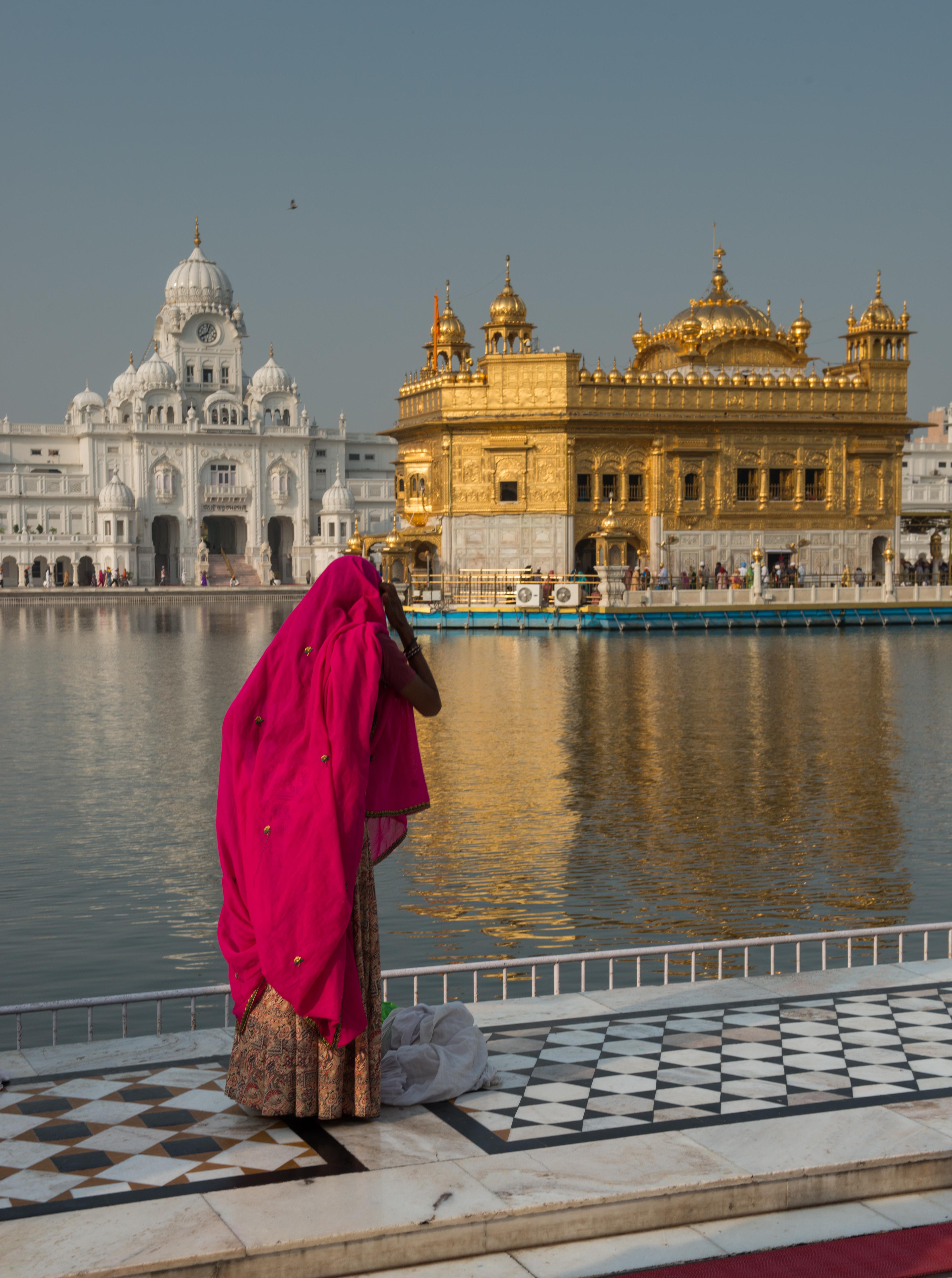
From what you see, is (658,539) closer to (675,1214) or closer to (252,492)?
(252,492)

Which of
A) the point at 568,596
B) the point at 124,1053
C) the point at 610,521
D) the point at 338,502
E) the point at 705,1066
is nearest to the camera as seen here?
the point at 705,1066

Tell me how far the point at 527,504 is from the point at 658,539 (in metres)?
4.32

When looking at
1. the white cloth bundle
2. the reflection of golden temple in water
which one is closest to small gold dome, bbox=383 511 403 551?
the reflection of golden temple in water

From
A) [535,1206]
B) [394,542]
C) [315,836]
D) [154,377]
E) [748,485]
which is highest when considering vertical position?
[154,377]

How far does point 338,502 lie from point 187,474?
771cm

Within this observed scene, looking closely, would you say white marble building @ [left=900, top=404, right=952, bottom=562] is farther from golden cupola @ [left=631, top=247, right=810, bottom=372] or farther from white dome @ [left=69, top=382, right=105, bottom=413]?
white dome @ [left=69, top=382, right=105, bottom=413]

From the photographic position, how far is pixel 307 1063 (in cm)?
434

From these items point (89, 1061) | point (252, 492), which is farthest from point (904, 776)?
point (252, 492)

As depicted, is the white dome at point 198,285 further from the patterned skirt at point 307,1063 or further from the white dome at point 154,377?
the patterned skirt at point 307,1063

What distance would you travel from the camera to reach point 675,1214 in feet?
12.4

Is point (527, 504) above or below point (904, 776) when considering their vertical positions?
above

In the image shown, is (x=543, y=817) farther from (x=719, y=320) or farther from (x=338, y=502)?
(x=338, y=502)

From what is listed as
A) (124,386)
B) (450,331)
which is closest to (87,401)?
(124,386)

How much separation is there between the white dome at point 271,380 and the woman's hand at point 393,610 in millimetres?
74803
